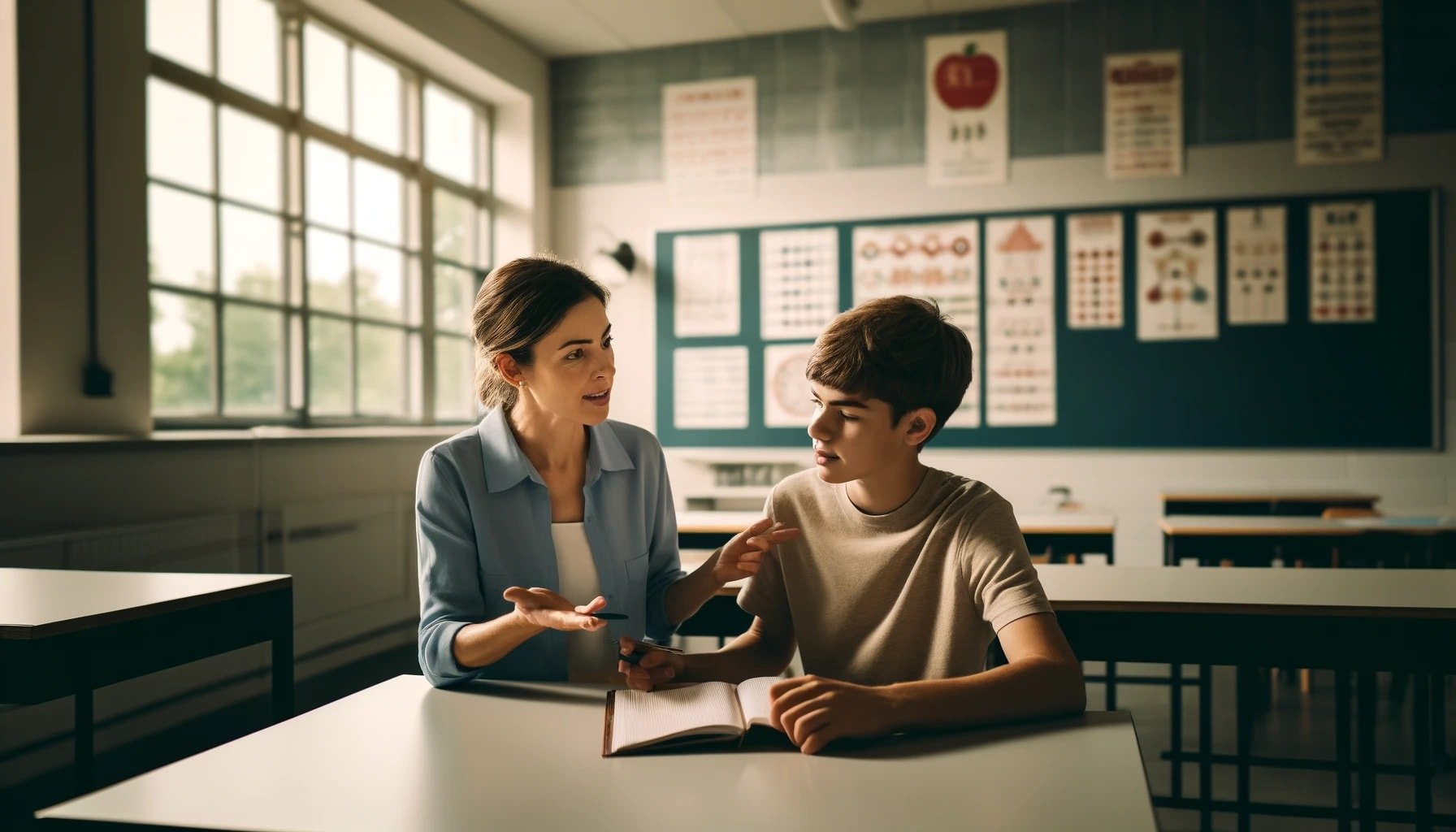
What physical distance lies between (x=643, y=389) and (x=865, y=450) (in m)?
4.63

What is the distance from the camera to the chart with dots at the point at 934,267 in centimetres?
536

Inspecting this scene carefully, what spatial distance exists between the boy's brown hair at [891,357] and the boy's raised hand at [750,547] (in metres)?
0.21

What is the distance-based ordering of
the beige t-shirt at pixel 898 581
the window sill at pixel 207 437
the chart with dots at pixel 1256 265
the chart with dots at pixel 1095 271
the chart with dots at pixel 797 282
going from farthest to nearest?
1. the chart with dots at pixel 797 282
2. the chart with dots at pixel 1095 271
3. the chart with dots at pixel 1256 265
4. the window sill at pixel 207 437
5. the beige t-shirt at pixel 898 581

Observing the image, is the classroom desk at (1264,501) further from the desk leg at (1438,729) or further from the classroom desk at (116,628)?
the classroom desk at (116,628)

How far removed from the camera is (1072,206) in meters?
5.21

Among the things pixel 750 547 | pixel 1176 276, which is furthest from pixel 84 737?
pixel 1176 276

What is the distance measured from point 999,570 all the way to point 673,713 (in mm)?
439

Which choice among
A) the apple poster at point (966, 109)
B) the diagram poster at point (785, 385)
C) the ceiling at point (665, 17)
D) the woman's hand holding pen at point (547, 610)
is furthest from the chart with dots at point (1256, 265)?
the woman's hand holding pen at point (547, 610)

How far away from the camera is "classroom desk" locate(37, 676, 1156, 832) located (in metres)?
0.90

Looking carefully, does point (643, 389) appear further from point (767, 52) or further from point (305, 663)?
point (305, 663)

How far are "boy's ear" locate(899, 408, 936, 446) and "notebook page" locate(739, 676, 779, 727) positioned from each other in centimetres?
37

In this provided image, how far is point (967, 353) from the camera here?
1.46 meters

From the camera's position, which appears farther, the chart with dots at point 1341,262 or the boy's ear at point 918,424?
the chart with dots at point 1341,262

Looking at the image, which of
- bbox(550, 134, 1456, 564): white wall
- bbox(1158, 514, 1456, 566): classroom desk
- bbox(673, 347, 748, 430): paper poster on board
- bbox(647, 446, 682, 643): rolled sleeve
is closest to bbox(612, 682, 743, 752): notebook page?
bbox(647, 446, 682, 643): rolled sleeve
